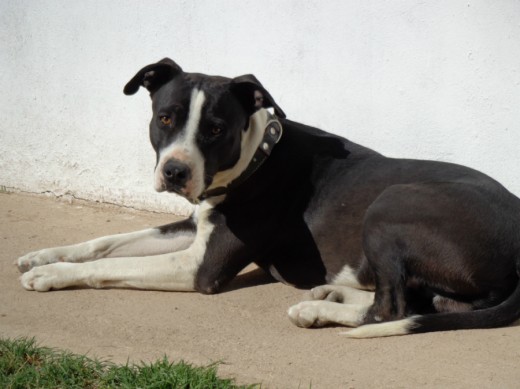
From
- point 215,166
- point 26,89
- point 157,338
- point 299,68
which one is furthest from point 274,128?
point 26,89

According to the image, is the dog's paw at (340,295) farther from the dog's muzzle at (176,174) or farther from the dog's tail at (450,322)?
the dog's muzzle at (176,174)

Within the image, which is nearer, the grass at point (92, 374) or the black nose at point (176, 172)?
the grass at point (92, 374)

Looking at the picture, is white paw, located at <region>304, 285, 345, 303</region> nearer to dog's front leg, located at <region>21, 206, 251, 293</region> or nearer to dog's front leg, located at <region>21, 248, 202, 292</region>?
dog's front leg, located at <region>21, 206, 251, 293</region>

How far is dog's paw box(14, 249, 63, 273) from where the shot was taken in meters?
4.99

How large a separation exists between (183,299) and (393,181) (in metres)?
1.35

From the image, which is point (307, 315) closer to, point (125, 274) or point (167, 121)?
point (125, 274)

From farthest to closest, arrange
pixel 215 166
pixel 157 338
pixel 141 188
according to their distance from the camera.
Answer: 1. pixel 141 188
2. pixel 215 166
3. pixel 157 338

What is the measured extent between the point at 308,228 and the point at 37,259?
1624mm

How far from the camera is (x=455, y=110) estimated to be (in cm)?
526

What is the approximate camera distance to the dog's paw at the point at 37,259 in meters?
4.99

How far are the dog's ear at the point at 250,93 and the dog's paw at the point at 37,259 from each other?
146 centimetres

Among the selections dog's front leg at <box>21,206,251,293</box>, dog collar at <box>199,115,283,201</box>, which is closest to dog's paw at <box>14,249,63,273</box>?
dog's front leg at <box>21,206,251,293</box>

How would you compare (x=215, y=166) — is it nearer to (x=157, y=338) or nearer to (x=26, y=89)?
(x=157, y=338)

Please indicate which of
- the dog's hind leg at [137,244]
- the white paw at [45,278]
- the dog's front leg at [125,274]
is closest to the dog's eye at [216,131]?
the dog's front leg at [125,274]
